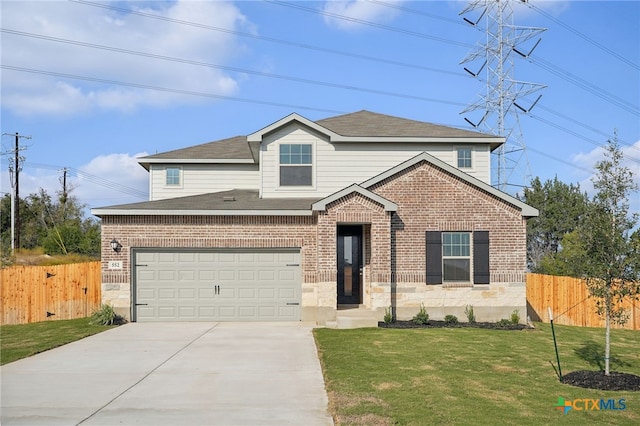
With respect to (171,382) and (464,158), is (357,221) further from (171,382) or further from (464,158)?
(171,382)

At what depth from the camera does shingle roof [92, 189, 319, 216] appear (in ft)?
57.5

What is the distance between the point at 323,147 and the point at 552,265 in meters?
16.1

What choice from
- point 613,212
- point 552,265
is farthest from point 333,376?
point 552,265

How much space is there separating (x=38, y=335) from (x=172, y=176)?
27.6ft

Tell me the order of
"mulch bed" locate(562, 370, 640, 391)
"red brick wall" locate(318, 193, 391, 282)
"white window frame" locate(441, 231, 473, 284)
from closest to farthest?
"mulch bed" locate(562, 370, 640, 391) → "red brick wall" locate(318, 193, 391, 282) → "white window frame" locate(441, 231, 473, 284)

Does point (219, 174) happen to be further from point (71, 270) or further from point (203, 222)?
point (71, 270)

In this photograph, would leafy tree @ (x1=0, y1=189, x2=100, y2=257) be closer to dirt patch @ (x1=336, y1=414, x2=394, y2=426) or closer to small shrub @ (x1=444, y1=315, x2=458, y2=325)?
small shrub @ (x1=444, y1=315, x2=458, y2=325)

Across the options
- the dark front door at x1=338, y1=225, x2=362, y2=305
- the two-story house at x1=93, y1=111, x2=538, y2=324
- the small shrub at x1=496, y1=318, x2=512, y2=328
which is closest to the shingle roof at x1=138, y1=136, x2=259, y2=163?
the two-story house at x1=93, y1=111, x2=538, y2=324

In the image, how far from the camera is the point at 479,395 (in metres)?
8.88

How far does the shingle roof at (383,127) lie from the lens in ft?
68.9

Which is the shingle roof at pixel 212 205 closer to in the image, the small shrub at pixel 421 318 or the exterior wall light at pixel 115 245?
the exterior wall light at pixel 115 245

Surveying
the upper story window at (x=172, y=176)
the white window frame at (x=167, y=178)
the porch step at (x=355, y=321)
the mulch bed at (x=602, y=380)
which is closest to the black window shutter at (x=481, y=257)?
the porch step at (x=355, y=321)

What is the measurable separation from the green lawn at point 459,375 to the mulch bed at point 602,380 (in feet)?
0.88

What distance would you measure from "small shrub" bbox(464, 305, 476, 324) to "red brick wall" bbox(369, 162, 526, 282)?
3.98ft
